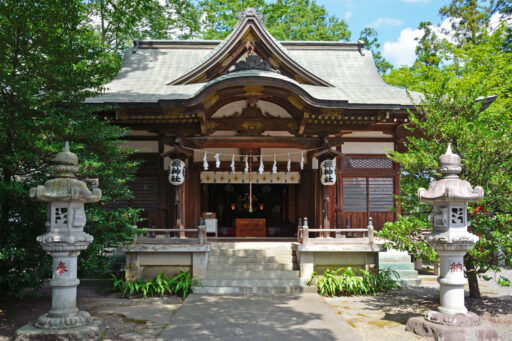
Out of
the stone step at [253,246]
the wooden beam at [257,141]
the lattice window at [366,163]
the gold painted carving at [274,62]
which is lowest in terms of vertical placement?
the stone step at [253,246]

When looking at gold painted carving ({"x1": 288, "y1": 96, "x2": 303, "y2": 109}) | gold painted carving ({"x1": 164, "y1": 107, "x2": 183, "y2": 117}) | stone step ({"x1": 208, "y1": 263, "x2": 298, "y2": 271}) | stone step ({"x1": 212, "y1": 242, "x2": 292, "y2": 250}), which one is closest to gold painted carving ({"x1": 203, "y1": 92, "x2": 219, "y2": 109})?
gold painted carving ({"x1": 164, "y1": 107, "x2": 183, "y2": 117})

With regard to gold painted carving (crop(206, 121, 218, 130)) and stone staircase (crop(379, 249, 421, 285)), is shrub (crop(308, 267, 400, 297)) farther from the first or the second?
gold painted carving (crop(206, 121, 218, 130))

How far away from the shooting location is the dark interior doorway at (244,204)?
19.3m

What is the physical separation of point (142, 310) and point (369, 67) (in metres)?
13.1

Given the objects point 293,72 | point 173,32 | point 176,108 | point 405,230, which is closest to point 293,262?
point 405,230

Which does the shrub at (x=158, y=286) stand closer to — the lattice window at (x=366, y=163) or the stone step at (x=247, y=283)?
the stone step at (x=247, y=283)

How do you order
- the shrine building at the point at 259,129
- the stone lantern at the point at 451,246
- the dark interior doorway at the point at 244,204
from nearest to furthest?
the stone lantern at the point at 451,246
the shrine building at the point at 259,129
the dark interior doorway at the point at 244,204

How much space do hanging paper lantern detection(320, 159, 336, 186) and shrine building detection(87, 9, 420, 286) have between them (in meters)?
0.03

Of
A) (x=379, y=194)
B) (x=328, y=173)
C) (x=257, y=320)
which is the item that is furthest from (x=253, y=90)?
(x=257, y=320)

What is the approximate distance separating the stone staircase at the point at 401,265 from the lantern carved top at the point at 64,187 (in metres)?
8.16

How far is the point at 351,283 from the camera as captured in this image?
10305 millimetres

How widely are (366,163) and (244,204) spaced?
27.5ft

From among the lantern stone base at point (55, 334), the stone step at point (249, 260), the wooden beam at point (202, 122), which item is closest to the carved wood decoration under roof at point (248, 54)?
the wooden beam at point (202, 122)

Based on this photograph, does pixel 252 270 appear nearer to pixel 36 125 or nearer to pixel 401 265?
pixel 401 265
